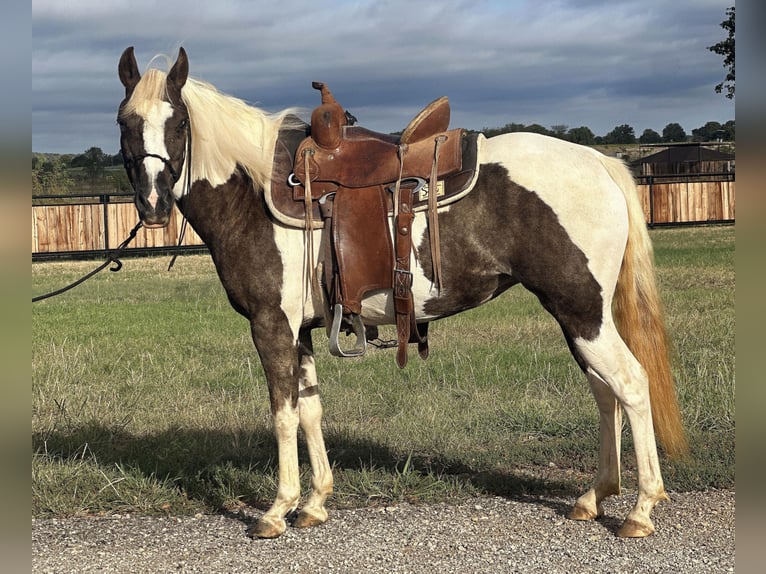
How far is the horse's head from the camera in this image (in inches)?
163

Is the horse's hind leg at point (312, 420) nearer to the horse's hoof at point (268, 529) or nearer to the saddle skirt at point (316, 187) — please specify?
the horse's hoof at point (268, 529)

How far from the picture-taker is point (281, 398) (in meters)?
4.45

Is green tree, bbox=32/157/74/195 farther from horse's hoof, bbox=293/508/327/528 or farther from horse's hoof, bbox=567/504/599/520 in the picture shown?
horse's hoof, bbox=567/504/599/520

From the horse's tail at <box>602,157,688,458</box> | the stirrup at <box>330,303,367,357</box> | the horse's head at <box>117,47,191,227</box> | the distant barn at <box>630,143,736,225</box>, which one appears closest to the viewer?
the horse's head at <box>117,47,191,227</box>

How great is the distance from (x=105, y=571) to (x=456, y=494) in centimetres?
200

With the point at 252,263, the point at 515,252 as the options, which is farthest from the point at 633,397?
the point at 252,263

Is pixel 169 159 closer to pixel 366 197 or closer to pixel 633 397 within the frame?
pixel 366 197

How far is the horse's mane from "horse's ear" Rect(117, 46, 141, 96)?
0.12m

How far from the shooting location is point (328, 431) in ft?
20.4

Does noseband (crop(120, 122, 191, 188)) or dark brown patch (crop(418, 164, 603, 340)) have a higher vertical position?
noseband (crop(120, 122, 191, 188))

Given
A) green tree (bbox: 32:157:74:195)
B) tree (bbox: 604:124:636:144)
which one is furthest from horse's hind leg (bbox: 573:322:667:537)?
tree (bbox: 604:124:636:144)
